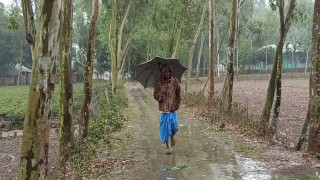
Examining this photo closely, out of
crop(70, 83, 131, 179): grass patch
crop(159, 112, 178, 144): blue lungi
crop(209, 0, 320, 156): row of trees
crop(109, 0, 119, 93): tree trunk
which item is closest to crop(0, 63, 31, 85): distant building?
crop(109, 0, 119, 93): tree trunk

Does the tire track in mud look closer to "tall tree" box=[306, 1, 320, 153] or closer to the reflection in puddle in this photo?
the reflection in puddle

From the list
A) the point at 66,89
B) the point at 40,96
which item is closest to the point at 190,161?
the point at 66,89

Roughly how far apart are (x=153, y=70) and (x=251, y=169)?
318cm

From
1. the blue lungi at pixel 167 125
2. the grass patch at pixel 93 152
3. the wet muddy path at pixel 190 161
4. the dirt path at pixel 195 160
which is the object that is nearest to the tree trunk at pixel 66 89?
the grass patch at pixel 93 152

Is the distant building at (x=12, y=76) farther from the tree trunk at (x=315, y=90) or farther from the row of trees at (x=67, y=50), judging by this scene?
the tree trunk at (x=315, y=90)

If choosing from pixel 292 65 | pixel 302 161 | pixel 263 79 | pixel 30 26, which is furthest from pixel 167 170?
pixel 292 65

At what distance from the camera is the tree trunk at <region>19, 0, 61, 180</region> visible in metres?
4.71

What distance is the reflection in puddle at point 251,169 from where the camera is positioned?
7216mm

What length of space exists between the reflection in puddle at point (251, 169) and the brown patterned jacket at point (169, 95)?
1.83m

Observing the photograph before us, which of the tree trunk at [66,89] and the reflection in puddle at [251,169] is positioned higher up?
the tree trunk at [66,89]

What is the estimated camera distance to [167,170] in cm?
773

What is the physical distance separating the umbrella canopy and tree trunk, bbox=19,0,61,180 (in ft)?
14.2

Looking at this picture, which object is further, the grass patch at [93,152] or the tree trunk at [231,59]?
the tree trunk at [231,59]

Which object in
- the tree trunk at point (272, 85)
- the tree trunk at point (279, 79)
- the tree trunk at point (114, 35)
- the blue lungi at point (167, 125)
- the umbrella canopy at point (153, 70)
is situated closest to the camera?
the blue lungi at point (167, 125)
